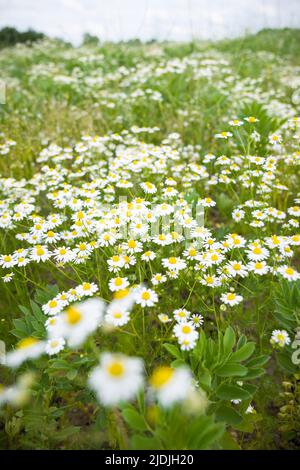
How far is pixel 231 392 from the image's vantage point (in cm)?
122

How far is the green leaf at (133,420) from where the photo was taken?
3.21ft

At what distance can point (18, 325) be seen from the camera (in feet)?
4.85

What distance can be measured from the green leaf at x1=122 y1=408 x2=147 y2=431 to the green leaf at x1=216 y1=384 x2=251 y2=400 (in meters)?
0.37

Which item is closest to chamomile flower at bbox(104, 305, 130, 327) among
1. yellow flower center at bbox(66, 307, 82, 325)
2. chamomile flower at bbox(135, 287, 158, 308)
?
chamomile flower at bbox(135, 287, 158, 308)

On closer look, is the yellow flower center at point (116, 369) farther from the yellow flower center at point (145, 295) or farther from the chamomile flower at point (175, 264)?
the chamomile flower at point (175, 264)

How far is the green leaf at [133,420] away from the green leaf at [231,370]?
1.26ft

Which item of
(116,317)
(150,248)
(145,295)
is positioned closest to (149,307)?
(150,248)

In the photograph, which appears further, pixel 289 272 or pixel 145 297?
pixel 289 272

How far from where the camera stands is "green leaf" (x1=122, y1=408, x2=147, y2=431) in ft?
3.21

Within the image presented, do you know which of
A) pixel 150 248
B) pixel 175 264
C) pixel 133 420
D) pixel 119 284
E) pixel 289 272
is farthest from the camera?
pixel 150 248

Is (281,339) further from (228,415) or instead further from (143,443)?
(143,443)

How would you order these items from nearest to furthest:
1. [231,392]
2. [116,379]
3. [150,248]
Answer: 1. [116,379]
2. [231,392]
3. [150,248]

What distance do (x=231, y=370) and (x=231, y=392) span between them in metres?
0.07
